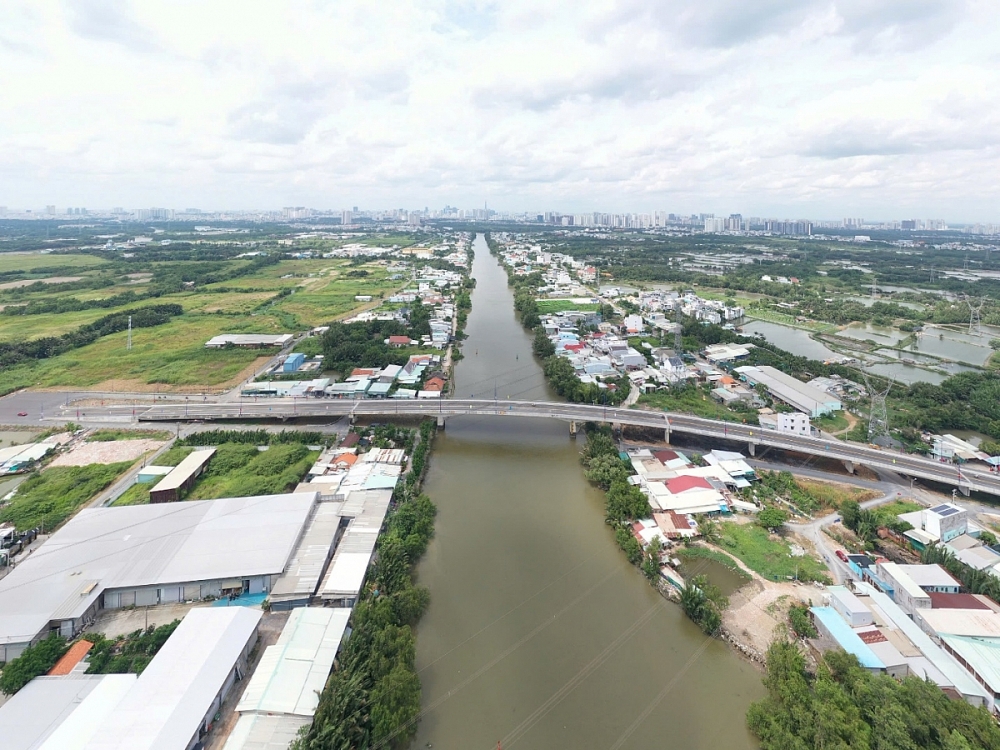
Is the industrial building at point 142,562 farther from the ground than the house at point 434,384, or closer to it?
closer to it

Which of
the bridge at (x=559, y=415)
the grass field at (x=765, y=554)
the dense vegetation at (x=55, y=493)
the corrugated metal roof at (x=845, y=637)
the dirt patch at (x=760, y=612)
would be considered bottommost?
the dirt patch at (x=760, y=612)

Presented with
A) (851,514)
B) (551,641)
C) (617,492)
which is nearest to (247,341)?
(617,492)

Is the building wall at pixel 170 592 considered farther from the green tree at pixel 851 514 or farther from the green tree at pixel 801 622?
the green tree at pixel 851 514

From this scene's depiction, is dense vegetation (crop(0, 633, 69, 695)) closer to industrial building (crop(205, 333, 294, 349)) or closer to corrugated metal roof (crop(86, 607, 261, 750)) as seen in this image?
corrugated metal roof (crop(86, 607, 261, 750))

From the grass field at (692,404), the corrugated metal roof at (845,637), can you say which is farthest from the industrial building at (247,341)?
the corrugated metal roof at (845,637)

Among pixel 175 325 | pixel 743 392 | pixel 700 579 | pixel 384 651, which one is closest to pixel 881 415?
pixel 743 392

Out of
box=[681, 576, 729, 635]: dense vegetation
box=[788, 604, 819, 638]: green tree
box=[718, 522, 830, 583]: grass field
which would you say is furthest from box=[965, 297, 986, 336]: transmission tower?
box=[681, 576, 729, 635]: dense vegetation

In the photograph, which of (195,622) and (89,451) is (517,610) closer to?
(195,622)
